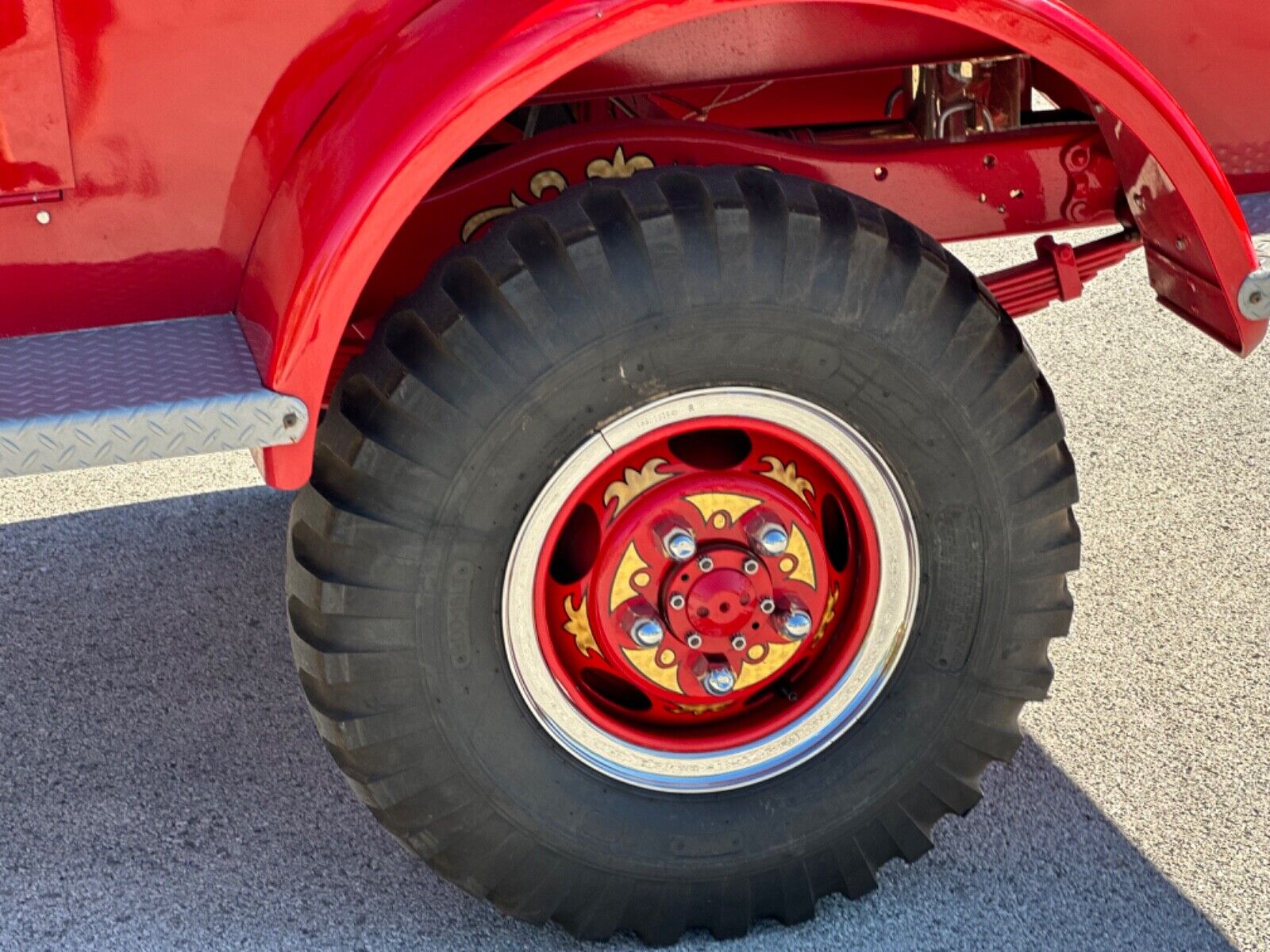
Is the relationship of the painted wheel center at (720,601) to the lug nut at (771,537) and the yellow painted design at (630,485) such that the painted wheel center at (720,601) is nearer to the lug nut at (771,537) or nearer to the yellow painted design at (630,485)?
the lug nut at (771,537)

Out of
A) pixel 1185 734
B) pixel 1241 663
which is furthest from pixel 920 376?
pixel 1241 663

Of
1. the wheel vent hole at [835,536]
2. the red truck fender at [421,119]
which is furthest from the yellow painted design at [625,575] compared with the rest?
the red truck fender at [421,119]

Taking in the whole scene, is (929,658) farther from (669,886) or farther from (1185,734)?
(1185,734)

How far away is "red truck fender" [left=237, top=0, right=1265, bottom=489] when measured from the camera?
1.91 metres

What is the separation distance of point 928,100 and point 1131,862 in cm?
141

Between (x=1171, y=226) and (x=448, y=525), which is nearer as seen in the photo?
(x=448, y=525)

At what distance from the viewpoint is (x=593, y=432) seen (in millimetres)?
2164

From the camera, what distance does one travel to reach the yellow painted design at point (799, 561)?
7.69 feet

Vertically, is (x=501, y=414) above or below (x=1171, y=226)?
below

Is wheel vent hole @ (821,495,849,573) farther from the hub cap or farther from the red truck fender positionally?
the red truck fender

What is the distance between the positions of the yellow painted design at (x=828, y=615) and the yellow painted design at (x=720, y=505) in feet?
0.71

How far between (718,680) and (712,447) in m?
0.37

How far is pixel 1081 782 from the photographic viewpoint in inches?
111

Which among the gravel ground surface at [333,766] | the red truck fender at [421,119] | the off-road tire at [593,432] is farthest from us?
the gravel ground surface at [333,766]
